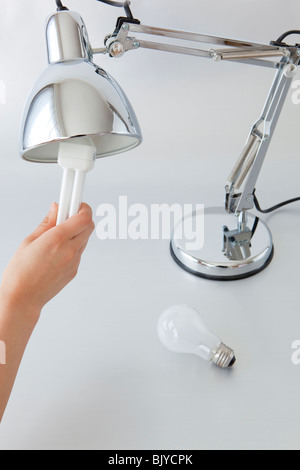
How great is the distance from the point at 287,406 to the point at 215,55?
498 millimetres

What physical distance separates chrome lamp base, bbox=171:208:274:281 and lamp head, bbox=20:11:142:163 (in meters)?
0.45

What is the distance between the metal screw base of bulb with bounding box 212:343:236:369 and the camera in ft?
2.67

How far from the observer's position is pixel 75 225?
0.66 m

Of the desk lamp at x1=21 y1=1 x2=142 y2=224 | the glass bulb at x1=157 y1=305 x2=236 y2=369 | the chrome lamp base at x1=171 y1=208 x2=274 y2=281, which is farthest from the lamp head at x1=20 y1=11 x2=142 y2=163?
the chrome lamp base at x1=171 y1=208 x2=274 y2=281

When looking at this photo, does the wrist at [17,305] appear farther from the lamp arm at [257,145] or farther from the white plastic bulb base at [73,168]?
the lamp arm at [257,145]

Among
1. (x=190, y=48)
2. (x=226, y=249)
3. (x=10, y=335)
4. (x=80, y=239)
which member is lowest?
(x=10, y=335)

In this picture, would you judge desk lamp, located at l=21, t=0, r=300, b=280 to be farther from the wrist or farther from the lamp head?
the wrist

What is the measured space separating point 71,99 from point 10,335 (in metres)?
0.28

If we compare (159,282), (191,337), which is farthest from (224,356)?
(159,282)

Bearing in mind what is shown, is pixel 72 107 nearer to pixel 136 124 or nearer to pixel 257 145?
pixel 136 124

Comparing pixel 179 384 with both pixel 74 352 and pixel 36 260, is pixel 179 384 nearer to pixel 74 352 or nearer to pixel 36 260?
pixel 74 352

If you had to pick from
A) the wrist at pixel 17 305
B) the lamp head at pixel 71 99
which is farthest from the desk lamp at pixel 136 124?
the wrist at pixel 17 305

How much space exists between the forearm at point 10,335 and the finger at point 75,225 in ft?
0.32

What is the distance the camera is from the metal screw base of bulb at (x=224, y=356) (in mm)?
814
